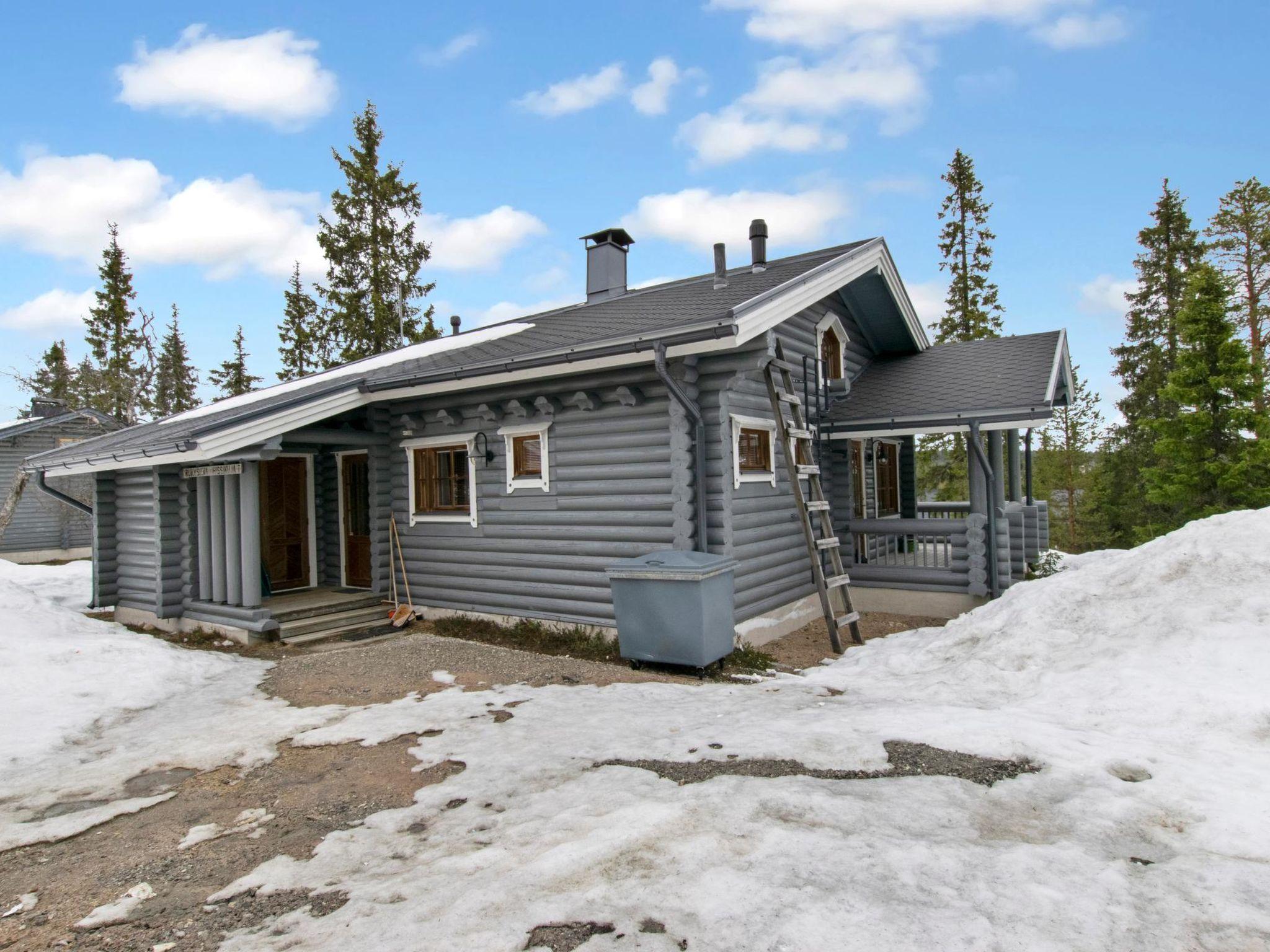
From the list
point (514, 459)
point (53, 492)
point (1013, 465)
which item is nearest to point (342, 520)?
point (514, 459)

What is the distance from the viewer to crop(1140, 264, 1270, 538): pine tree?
590 inches

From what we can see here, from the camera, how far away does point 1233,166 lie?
773 inches

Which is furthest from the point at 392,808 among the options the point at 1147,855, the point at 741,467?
the point at 741,467

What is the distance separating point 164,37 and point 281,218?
2444 cm

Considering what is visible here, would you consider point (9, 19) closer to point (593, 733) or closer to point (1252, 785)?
point (593, 733)

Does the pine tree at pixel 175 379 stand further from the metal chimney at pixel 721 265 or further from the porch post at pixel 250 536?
the metal chimney at pixel 721 265

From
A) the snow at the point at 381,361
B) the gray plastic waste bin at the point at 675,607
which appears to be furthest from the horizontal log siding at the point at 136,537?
the gray plastic waste bin at the point at 675,607

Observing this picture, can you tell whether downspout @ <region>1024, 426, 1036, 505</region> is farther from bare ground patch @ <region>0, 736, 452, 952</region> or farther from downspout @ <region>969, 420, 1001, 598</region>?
bare ground patch @ <region>0, 736, 452, 952</region>

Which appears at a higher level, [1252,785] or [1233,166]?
[1233,166]

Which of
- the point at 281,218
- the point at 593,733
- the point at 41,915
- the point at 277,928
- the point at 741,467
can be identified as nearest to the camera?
the point at 277,928

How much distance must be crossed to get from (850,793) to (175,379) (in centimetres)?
3144

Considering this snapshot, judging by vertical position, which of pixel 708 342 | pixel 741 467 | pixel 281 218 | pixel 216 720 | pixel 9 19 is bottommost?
pixel 216 720

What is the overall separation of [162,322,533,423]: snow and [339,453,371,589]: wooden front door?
1.39 m

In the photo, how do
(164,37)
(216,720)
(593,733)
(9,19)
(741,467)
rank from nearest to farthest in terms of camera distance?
(593,733) → (216,720) → (741,467) → (9,19) → (164,37)
